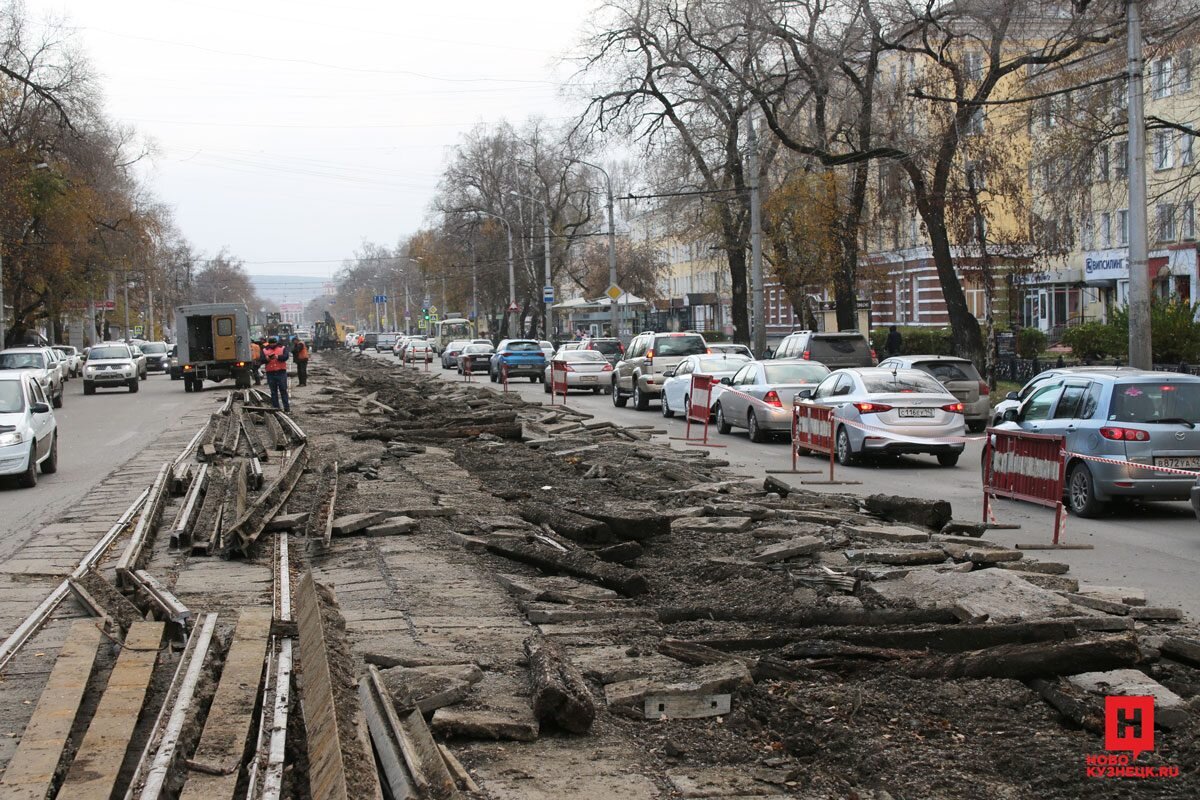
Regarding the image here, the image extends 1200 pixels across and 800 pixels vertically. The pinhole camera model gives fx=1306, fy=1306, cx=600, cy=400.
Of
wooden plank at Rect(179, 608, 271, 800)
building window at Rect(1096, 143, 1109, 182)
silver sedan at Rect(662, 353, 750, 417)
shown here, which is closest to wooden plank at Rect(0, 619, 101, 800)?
wooden plank at Rect(179, 608, 271, 800)

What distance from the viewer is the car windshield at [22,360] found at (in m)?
42.2

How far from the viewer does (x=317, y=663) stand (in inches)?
245

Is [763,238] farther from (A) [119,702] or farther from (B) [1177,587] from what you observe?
(A) [119,702]

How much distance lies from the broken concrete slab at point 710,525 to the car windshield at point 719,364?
1658 centimetres

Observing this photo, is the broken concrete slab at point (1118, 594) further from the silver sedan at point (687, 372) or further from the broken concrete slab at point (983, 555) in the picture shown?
the silver sedan at point (687, 372)

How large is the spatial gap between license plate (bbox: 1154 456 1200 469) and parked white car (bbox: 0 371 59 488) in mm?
13572

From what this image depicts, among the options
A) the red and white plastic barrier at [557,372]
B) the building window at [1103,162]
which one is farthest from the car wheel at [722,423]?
the red and white plastic barrier at [557,372]

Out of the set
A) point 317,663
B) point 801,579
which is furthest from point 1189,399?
point 317,663

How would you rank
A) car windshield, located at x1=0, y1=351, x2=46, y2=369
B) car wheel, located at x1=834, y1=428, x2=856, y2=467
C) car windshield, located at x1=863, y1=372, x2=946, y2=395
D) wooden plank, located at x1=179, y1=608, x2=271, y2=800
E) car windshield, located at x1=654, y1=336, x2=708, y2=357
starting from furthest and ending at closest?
car windshield, located at x1=0, y1=351, x2=46, y2=369, car windshield, located at x1=654, y1=336, x2=708, y2=357, car windshield, located at x1=863, y1=372, x2=946, y2=395, car wheel, located at x1=834, y1=428, x2=856, y2=467, wooden plank, located at x1=179, y1=608, x2=271, y2=800

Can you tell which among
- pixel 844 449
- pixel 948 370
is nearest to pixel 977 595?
pixel 844 449

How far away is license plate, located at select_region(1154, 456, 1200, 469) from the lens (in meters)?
13.1

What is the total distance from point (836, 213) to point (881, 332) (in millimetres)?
13742

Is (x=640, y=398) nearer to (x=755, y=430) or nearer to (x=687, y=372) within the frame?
(x=687, y=372)

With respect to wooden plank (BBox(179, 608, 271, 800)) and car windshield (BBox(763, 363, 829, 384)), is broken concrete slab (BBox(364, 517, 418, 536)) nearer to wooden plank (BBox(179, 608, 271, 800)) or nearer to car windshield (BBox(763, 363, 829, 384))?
wooden plank (BBox(179, 608, 271, 800))
